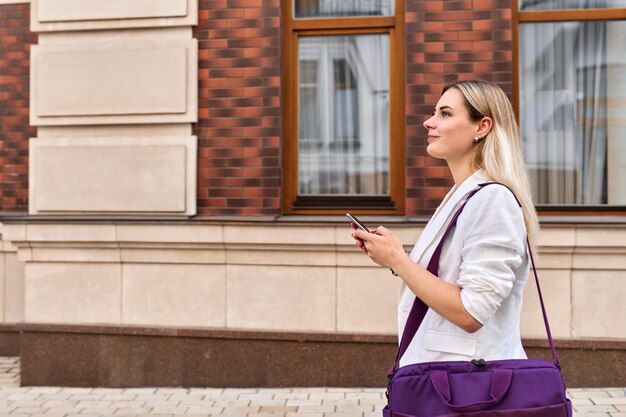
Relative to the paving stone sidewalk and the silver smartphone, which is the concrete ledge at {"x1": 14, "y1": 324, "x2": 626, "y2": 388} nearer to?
the paving stone sidewalk

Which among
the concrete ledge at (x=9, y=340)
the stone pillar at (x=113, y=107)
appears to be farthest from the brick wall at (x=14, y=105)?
the concrete ledge at (x=9, y=340)

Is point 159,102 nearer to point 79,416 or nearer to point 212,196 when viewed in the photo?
point 212,196

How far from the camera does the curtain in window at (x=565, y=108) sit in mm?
6168

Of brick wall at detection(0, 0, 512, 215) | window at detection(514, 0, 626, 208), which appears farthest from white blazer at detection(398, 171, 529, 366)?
window at detection(514, 0, 626, 208)

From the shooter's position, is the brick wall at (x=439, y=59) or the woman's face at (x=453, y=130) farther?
the brick wall at (x=439, y=59)

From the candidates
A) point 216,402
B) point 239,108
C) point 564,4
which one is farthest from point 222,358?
point 564,4

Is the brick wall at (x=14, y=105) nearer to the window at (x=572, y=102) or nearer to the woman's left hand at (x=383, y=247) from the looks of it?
the window at (x=572, y=102)

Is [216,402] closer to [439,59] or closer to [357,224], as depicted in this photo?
[439,59]

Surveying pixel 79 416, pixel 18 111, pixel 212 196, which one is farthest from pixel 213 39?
pixel 79 416

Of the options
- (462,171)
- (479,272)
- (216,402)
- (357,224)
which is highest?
(462,171)

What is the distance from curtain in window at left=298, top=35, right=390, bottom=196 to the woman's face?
3.97 meters

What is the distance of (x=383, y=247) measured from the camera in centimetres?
215

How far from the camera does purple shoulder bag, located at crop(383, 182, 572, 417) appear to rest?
2.04 meters

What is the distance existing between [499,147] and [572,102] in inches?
169
